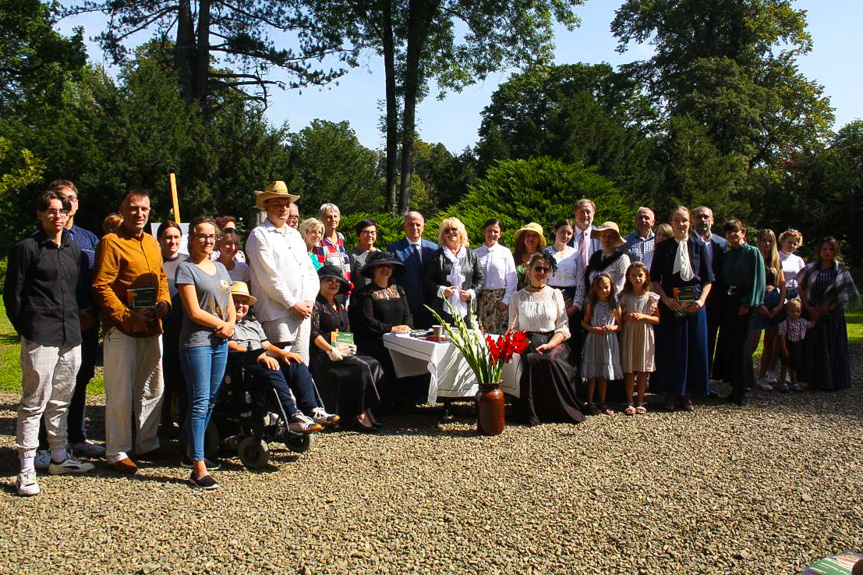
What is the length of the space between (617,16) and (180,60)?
26.6 m

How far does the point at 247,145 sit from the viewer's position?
2105 centimetres

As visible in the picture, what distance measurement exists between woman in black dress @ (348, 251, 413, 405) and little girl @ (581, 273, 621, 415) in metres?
1.77

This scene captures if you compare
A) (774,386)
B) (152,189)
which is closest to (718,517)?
(774,386)

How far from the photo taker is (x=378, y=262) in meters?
7.21

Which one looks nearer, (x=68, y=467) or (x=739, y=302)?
(x=68, y=467)

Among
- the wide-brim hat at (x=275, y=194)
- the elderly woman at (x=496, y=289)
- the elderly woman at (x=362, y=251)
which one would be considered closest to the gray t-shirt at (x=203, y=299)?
the wide-brim hat at (x=275, y=194)

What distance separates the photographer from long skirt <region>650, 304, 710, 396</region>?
24.6ft

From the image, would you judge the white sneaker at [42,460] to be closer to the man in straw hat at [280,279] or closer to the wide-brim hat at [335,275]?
the man in straw hat at [280,279]

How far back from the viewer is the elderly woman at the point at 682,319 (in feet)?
24.6

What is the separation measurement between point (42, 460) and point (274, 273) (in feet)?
6.91

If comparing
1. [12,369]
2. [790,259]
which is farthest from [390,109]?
[790,259]

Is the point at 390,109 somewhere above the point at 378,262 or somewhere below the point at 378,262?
above

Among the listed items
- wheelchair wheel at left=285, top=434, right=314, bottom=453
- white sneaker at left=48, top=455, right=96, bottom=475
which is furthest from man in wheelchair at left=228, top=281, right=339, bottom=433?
white sneaker at left=48, top=455, right=96, bottom=475

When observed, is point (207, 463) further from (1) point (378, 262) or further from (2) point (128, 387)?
(1) point (378, 262)
